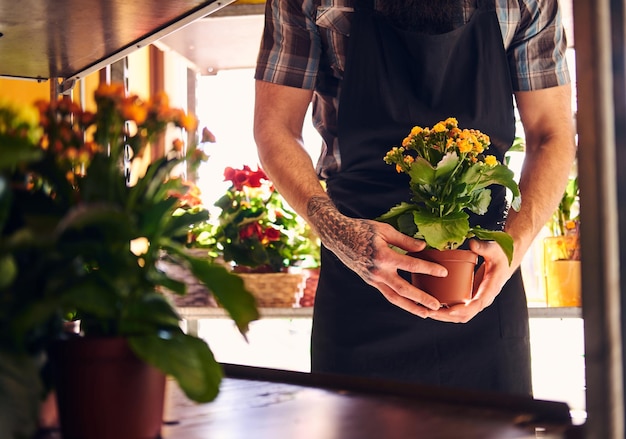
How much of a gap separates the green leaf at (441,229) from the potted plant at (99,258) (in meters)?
0.80

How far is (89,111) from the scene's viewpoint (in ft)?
2.46

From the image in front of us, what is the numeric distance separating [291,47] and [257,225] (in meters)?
1.37

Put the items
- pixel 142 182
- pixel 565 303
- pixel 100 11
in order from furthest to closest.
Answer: pixel 565 303
pixel 100 11
pixel 142 182

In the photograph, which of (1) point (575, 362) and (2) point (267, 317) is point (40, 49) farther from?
(1) point (575, 362)

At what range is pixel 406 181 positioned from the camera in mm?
1760

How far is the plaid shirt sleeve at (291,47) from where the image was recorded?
180 cm

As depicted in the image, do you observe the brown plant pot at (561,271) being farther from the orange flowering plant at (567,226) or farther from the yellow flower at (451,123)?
the yellow flower at (451,123)

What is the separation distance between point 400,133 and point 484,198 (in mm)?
228

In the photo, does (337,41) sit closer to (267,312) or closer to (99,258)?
(267,312)

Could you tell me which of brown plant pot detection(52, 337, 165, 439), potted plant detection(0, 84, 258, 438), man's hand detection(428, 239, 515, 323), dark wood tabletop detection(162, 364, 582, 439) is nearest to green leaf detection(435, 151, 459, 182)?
man's hand detection(428, 239, 515, 323)

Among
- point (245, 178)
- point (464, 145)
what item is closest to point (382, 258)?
point (464, 145)

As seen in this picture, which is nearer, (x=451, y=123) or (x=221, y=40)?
(x=451, y=123)

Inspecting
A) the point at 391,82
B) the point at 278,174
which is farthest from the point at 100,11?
the point at 391,82

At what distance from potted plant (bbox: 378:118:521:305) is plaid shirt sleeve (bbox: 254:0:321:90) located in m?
0.31
